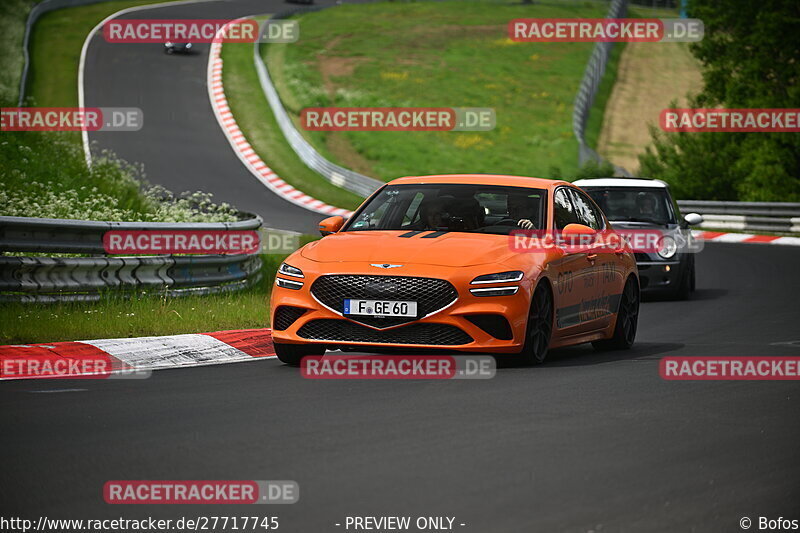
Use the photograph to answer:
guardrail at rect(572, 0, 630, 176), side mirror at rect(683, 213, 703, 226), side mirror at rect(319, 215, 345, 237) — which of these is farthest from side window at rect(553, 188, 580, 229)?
guardrail at rect(572, 0, 630, 176)

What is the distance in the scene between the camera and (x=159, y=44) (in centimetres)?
6384

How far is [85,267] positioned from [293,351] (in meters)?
2.91

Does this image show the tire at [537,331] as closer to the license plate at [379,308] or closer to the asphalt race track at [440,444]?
the asphalt race track at [440,444]

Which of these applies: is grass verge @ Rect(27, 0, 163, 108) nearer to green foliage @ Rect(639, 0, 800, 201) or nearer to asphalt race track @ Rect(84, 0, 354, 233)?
asphalt race track @ Rect(84, 0, 354, 233)

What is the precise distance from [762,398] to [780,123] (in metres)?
34.9

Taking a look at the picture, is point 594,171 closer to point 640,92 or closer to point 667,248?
point 667,248

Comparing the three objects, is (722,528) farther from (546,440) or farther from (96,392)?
(96,392)

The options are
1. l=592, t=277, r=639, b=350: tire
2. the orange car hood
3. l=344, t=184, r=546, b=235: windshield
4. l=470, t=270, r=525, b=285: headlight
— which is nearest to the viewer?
l=470, t=270, r=525, b=285: headlight

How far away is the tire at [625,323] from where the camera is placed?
12688 mm

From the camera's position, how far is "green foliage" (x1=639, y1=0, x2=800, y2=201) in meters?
42.1

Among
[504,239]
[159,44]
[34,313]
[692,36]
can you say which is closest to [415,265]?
[504,239]

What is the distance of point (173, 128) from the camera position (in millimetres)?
46875

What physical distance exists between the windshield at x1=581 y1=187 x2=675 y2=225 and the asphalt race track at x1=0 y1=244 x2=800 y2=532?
8.73 metres

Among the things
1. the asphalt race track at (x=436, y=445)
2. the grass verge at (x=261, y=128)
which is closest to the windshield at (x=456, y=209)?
the asphalt race track at (x=436, y=445)
